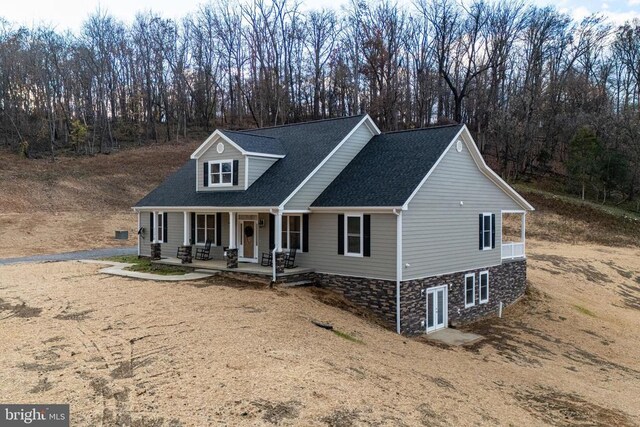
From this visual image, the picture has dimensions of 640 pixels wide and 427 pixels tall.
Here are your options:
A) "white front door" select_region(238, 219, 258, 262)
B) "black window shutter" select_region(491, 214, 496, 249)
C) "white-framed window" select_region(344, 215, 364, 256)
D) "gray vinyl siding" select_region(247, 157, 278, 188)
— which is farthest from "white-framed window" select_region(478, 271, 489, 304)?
"gray vinyl siding" select_region(247, 157, 278, 188)

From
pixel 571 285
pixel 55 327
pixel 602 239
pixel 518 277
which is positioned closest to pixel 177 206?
pixel 55 327

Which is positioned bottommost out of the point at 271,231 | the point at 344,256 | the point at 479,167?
the point at 344,256

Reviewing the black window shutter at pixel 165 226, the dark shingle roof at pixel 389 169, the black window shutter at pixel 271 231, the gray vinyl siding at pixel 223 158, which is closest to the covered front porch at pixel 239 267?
the black window shutter at pixel 271 231

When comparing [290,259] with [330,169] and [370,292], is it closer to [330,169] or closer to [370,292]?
[370,292]

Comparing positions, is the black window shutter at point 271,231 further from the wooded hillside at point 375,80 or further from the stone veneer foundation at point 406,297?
the wooded hillside at point 375,80

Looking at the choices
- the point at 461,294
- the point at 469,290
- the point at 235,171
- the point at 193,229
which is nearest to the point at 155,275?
the point at 193,229
